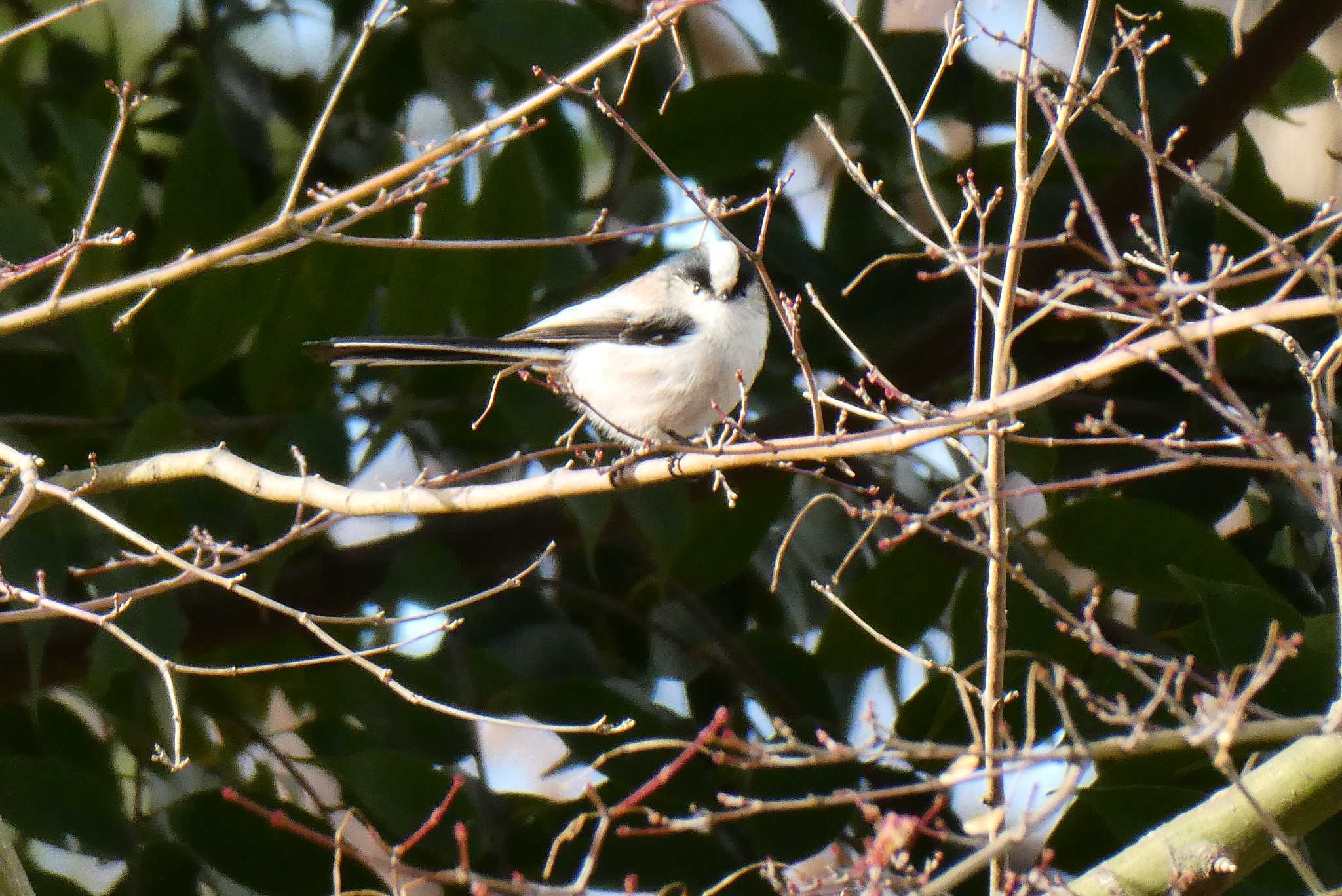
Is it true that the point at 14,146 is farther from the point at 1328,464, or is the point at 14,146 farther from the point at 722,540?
the point at 1328,464

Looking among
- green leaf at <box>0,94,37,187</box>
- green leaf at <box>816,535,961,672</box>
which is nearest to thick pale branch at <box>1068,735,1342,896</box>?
green leaf at <box>816,535,961,672</box>

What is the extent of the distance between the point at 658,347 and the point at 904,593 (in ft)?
2.37

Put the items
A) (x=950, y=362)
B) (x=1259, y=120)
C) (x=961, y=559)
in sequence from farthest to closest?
1. (x=1259, y=120)
2. (x=950, y=362)
3. (x=961, y=559)

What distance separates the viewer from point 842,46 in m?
3.18

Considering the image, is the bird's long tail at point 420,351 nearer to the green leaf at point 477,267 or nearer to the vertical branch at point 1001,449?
the green leaf at point 477,267

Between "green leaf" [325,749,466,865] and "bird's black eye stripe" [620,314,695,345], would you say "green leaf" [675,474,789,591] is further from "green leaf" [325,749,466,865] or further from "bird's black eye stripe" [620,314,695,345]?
"green leaf" [325,749,466,865]

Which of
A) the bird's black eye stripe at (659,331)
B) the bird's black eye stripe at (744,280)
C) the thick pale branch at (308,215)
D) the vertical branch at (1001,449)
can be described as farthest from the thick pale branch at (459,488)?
the bird's black eye stripe at (744,280)

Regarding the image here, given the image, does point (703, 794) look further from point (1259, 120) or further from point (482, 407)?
point (1259, 120)

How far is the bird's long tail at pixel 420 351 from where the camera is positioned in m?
2.50

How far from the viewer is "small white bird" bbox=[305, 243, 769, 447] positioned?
9.59ft

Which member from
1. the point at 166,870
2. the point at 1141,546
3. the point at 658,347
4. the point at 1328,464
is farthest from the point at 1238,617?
the point at 166,870

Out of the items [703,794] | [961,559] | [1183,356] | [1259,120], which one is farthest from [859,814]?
[1259,120]

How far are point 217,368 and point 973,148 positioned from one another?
1.65m

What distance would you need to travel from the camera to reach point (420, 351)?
104 inches
